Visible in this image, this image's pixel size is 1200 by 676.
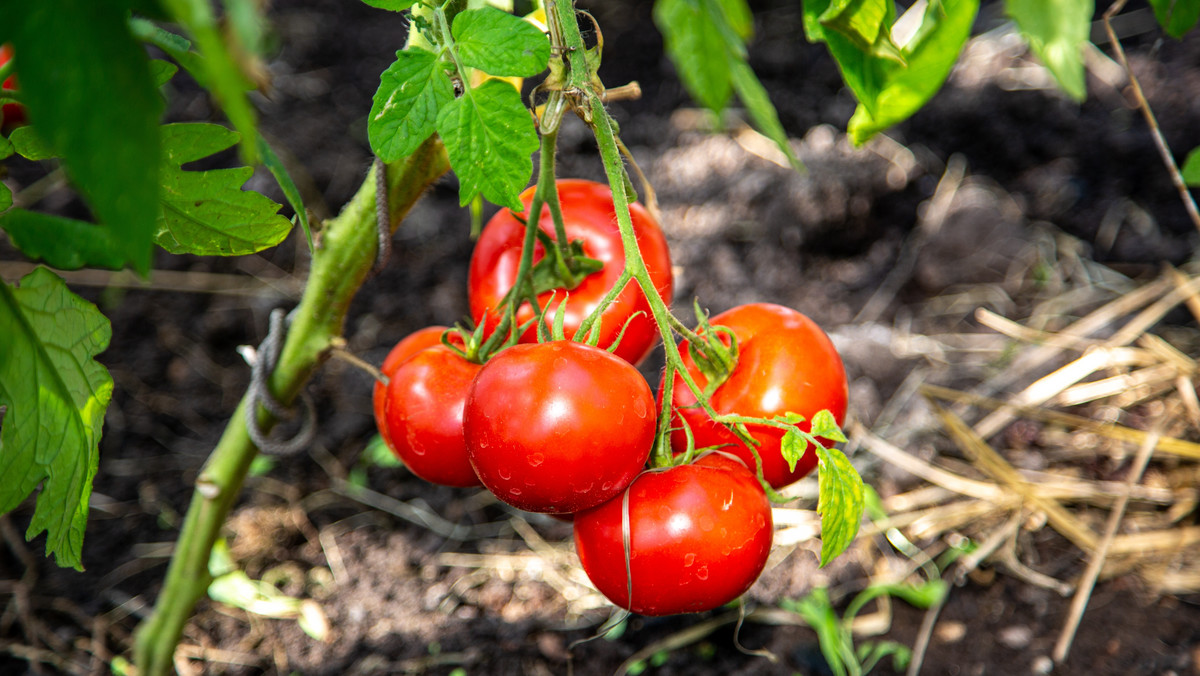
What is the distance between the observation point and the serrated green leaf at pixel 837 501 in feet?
2.00

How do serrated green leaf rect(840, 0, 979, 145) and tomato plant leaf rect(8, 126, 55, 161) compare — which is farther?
serrated green leaf rect(840, 0, 979, 145)

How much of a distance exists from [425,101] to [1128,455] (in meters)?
1.39

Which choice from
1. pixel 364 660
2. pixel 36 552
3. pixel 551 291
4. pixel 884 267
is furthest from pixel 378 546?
pixel 884 267

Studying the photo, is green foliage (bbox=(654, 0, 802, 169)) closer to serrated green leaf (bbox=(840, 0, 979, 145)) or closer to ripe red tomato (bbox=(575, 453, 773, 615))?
serrated green leaf (bbox=(840, 0, 979, 145))

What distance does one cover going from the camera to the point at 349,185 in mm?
2104

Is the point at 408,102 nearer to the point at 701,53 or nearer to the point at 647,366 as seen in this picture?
the point at 701,53

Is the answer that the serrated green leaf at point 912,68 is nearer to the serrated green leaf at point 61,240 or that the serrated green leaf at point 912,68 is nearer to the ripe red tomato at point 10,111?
the serrated green leaf at point 61,240

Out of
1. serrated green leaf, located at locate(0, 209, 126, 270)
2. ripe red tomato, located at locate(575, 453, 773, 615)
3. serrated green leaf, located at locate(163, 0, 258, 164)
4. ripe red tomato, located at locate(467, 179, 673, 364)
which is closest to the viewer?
serrated green leaf, located at locate(163, 0, 258, 164)

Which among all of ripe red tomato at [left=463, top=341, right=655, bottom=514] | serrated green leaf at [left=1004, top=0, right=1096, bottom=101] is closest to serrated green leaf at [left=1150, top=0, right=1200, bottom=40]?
serrated green leaf at [left=1004, top=0, right=1096, bottom=101]

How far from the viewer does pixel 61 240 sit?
55 cm

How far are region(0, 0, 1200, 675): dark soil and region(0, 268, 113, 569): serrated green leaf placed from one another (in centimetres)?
70

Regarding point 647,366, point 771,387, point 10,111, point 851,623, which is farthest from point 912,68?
point 10,111

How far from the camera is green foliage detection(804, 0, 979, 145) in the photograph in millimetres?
686

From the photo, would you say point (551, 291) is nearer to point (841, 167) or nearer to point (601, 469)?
point (601, 469)
